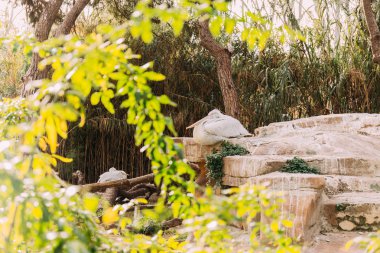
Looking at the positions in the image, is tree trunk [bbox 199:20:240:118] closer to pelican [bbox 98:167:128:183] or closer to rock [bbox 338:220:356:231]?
pelican [bbox 98:167:128:183]

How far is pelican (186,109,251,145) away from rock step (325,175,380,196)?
1.55 metres

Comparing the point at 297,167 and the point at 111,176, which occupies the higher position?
the point at 297,167

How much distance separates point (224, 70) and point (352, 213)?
436 centimetres

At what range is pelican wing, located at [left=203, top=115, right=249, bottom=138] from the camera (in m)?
6.13

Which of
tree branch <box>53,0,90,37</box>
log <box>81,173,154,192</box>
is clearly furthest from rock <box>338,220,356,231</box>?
tree branch <box>53,0,90,37</box>

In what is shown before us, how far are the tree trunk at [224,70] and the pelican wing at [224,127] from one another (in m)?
1.82

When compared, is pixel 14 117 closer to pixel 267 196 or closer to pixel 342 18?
pixel 267 196

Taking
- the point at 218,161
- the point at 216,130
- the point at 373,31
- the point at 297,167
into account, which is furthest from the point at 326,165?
the point at 373,31

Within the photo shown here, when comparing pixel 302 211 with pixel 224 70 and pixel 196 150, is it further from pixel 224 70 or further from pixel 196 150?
pixel 224 70

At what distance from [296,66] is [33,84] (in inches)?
335

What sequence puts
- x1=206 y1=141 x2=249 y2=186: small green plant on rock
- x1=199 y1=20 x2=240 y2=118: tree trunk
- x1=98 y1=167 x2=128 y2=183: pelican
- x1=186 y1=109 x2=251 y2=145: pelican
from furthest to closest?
x1=199 y1=20 x2=240 y2=118: tree trunk, x1=98 y1=167 x2=128 y2=183: pelican, x1=186 y1=109 x2=251 y2=145: pelican, x1=206 y1=141 x2=249 y2=186: small green plant on rock

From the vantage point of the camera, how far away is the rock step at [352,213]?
4.31 meters

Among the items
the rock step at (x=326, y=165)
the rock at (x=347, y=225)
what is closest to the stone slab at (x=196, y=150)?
the rock step at (x=326, y=165)

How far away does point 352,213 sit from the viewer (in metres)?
Result: 4.37
